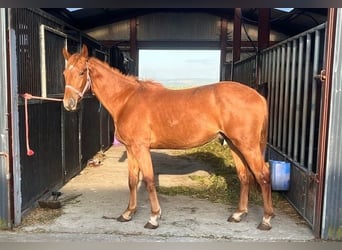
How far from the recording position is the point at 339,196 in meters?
3.25

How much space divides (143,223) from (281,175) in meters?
1.76

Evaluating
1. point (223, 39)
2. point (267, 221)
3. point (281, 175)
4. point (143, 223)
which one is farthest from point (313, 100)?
point (223, 39)

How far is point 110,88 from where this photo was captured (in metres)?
3.85

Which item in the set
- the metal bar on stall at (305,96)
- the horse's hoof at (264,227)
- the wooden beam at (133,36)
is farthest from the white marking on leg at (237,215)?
the wooden beam at (133,36)

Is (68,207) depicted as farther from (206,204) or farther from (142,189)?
(206,204)

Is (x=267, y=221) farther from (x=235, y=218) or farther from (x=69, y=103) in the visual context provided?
(x=69, y=103)

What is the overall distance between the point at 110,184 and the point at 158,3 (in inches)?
116

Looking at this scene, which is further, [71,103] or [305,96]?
[305,96]

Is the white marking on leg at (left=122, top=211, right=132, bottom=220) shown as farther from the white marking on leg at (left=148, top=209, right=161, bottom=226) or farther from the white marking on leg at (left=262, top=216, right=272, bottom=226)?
the white marking on leg at (left=262, top=216, right=272, bottom=226)

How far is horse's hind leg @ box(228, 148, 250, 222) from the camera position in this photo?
3.79 m

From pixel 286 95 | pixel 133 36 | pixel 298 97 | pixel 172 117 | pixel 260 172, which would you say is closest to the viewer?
pixel 260 172

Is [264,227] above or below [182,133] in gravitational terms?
below

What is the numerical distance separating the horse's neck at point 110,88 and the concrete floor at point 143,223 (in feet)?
3.56

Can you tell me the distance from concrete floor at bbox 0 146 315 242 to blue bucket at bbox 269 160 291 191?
15.0 inches
